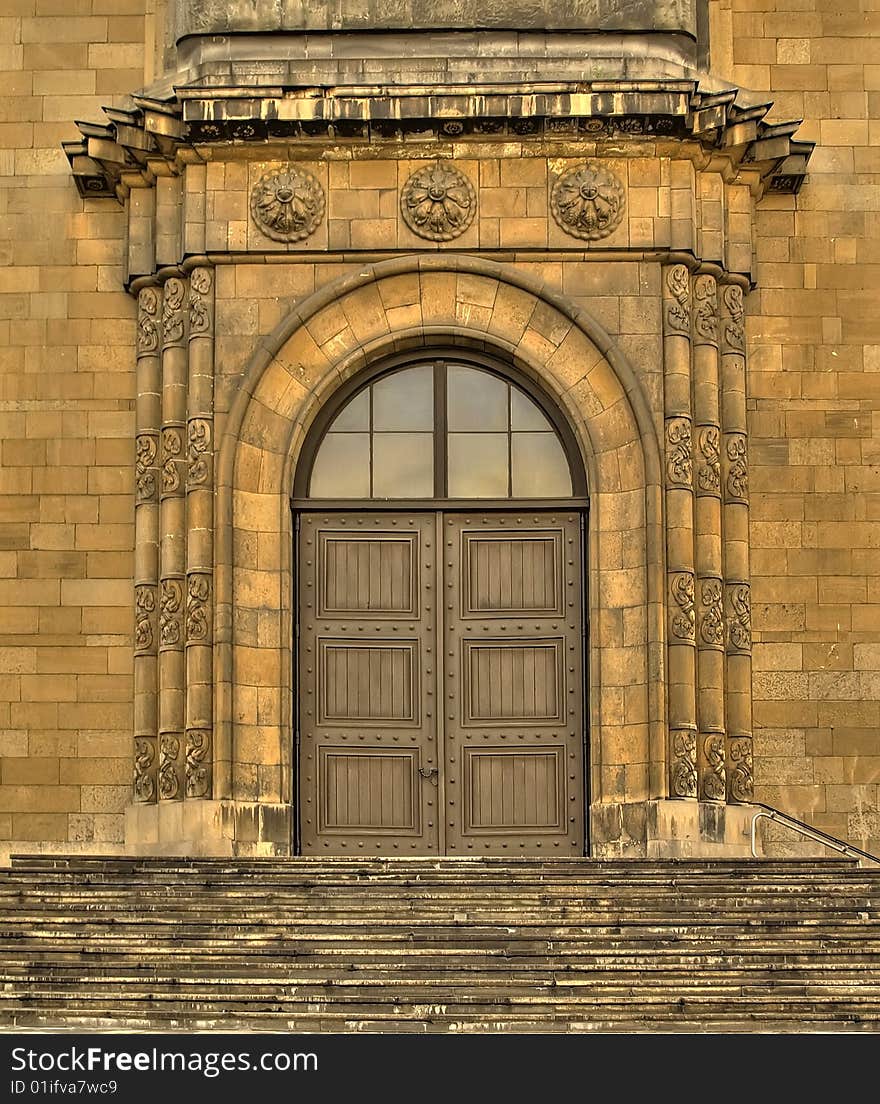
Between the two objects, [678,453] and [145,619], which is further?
[145,619]

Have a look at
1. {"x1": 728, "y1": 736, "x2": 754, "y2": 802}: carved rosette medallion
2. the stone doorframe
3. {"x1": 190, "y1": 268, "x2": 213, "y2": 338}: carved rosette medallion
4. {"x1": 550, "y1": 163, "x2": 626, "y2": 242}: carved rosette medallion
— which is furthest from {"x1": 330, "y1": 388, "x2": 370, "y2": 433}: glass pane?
{"x1": 728, "y1": 736, "x2": 754, "y2": 802}: carved rosette medallion

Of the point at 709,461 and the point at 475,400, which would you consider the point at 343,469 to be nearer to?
the point at 475,400

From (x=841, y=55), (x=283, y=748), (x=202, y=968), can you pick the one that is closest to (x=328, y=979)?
(x=202, y=968)

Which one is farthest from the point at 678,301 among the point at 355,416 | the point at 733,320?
the point at 355,416

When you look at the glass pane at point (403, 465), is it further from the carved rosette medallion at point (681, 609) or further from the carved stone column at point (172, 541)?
the carved rosette medallion at point (681, 609)

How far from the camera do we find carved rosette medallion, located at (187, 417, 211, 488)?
80.2 ft

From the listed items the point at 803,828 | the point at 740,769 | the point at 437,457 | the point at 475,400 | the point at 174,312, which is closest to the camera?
the point at 803,828

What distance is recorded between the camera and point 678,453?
80.1 ft

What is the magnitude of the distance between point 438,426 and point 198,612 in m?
2.91

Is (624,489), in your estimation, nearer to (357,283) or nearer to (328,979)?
(357,283)

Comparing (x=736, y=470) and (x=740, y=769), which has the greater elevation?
(x=736, y=470)

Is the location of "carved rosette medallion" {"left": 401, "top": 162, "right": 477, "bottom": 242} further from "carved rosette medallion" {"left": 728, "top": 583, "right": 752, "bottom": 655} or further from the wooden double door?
"carved rosette medallion" {"left": 728, "top": 583, "right": 752, "bottom": 655}

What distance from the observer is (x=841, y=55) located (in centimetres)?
2580

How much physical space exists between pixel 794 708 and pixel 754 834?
138 centimetres
